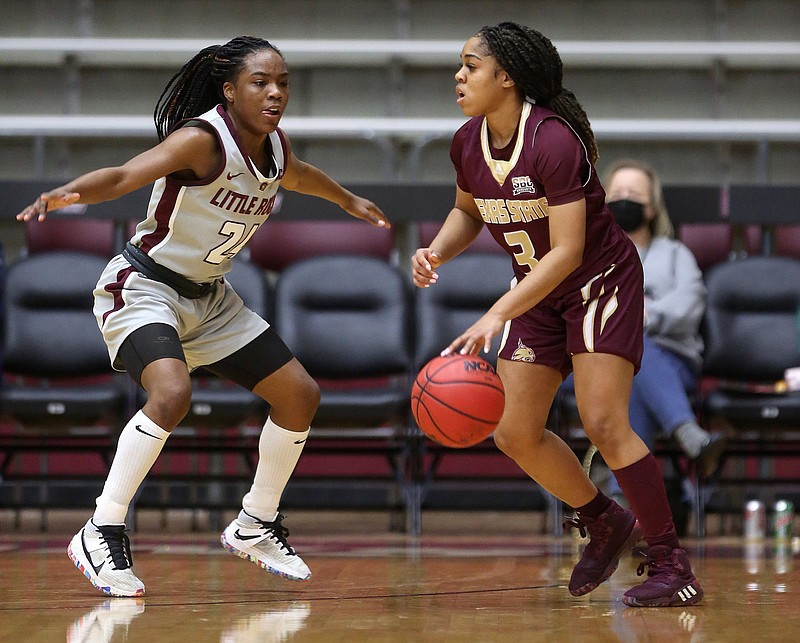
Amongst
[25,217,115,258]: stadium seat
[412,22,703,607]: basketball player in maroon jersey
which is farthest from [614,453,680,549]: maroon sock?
[25,217,115,258]: stadium seat

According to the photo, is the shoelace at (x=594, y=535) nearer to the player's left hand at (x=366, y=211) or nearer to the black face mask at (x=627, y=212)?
the player's left hand at (x=366, y=211)

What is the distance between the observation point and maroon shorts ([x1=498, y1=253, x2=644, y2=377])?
307 centimetres

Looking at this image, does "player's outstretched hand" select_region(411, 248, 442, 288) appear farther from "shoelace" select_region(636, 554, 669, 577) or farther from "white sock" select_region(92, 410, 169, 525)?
"shoelace" select_region(636, 554, 669, 577)

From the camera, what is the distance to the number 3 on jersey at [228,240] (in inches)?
132

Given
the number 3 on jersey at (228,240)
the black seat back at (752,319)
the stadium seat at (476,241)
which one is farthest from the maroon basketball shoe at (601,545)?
the stadium seat at (476,241)

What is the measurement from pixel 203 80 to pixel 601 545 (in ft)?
5.91

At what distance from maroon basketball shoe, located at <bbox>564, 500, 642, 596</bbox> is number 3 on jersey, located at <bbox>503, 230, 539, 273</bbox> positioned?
0.71 meters

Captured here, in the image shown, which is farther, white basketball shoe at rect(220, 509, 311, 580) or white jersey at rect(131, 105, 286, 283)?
white basketball shoe at rect(220, 509, 311, 580)

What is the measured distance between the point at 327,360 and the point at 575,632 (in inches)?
118

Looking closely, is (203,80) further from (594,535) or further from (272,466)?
(594,535)

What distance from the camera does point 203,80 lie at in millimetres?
3545

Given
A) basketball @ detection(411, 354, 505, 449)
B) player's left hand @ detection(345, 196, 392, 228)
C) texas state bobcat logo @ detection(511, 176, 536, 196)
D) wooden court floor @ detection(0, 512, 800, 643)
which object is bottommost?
wooden court floor @ detection(0, 512, 800, 643)

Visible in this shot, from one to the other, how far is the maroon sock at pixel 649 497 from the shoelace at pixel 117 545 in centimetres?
133

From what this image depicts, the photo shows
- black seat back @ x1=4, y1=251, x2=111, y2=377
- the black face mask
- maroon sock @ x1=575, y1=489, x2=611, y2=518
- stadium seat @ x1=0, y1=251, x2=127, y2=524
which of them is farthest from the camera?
black seat back @ x1=4, y1=251, x2=111, y2=377
